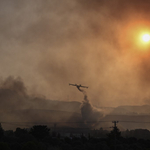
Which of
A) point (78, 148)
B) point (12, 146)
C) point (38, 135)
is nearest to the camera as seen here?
point (12, 146)

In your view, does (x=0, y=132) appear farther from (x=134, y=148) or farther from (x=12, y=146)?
(x=134, y=148)

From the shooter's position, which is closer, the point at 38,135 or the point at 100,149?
the point at 100,149

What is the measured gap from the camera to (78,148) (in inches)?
5541

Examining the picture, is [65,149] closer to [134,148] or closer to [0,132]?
[134,148]

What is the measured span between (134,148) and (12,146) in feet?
237

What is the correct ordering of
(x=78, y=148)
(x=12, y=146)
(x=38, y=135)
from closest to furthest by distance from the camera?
(x=12, y=146) < (x=78, y=148) < (x=38, y=135)

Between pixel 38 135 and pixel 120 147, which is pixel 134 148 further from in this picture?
pixel 38 135

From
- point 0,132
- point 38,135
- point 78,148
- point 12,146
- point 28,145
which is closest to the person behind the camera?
point 28,145

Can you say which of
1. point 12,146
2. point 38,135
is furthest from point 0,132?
point 12,146

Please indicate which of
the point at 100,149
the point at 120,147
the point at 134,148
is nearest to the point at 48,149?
the point at 100,149

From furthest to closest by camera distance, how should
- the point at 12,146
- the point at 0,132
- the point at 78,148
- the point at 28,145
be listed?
the point at 0,132 → the point at 78,148 → the point at 12,146 → the point at 28,145

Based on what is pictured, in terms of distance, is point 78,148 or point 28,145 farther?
point 78,148

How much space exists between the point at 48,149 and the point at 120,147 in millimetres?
43739

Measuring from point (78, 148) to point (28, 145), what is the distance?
3599 cm
